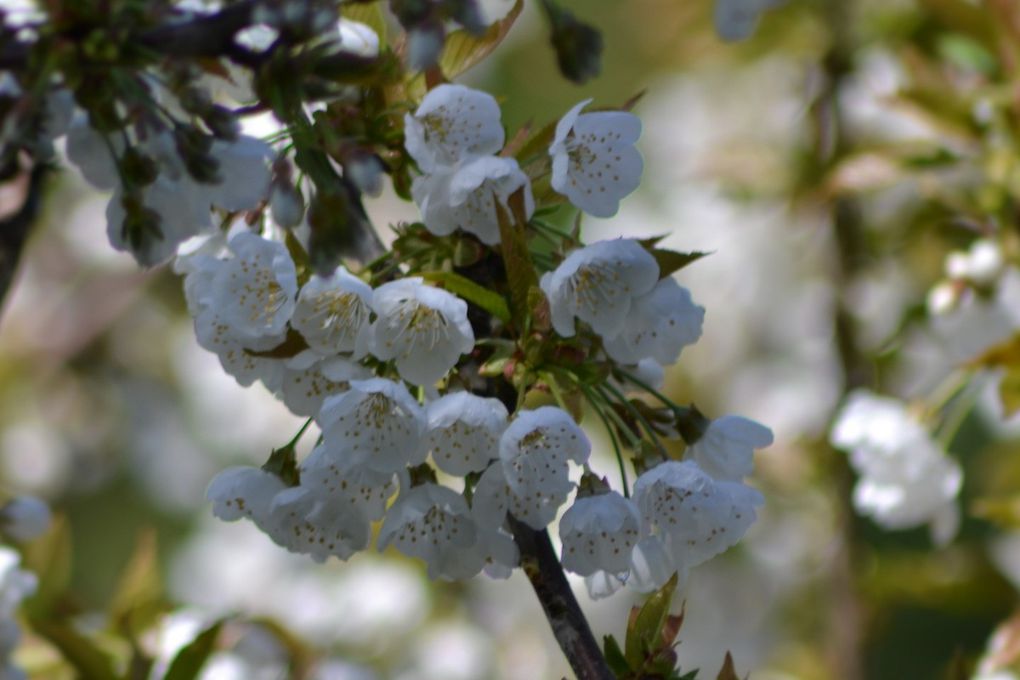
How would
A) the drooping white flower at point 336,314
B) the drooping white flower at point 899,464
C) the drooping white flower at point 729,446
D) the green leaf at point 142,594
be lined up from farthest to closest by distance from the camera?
the drooping white flower at point 899,464 < the green leaf at point 142,594 < the drooping white flower at point 729,446 < the drooping white flower at point 336,314

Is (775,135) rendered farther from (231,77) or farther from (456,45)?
(231,77)

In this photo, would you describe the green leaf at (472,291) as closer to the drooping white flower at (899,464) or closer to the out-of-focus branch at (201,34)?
the out-of-focus branch at (201,34)

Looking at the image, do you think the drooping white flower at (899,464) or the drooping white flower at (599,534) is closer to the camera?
the drooping white flower at (599,534)

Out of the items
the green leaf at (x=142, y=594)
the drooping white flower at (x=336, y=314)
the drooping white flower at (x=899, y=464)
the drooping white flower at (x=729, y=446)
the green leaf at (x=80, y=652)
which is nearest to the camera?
the drooping white flower at (x=336, y=314)

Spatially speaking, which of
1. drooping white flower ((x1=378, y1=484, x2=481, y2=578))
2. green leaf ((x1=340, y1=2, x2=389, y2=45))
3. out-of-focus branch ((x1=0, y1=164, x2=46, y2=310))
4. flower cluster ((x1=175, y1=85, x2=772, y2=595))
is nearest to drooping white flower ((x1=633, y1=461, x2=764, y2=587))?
flower cluster ((x1=175, y1=85, x2=772, y2=595))

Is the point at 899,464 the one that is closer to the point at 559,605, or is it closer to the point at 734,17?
the point at 734,17

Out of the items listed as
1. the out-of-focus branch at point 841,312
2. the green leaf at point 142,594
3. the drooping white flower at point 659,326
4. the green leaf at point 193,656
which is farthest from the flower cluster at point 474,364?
the out-of-focus branch at point 841,312
